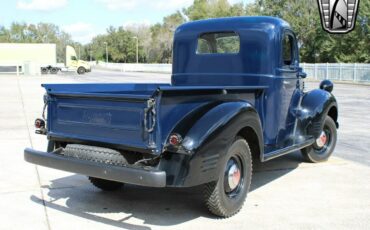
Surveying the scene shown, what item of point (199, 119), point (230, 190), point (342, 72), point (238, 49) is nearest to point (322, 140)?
point (238, 49)

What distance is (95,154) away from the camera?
476cm

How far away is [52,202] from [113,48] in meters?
119

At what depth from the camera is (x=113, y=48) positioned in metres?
122

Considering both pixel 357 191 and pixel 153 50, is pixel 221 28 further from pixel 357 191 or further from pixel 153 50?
pixel 153 50

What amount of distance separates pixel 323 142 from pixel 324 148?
0.37 feet

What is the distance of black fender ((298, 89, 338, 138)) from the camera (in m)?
6.96

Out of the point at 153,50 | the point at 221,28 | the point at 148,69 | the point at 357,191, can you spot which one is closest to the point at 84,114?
the point at 221,28

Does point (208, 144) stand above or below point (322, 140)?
above

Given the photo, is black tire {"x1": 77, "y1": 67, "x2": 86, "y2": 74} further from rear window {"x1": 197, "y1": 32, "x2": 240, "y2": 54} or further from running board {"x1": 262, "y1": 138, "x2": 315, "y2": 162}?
running board {"x1": 262, "y1": 138, "x2": 315, "y2": 162}

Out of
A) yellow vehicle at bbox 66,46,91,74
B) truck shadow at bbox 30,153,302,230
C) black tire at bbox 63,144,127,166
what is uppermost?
yellow vehicle at bbox 66,46,91,74

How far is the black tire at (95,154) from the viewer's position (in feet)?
15.2

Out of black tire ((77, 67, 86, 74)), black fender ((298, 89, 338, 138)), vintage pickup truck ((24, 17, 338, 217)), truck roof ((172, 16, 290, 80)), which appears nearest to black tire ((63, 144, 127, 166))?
vintage pickup truck ((24, 17, 338, 217))

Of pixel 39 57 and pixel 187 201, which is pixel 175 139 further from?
pixel 39 57

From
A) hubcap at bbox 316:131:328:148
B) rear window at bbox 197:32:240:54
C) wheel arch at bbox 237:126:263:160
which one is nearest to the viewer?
wheel arch at bbox 237:126:263:160
